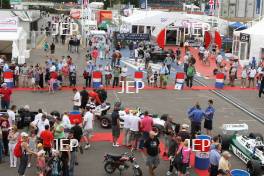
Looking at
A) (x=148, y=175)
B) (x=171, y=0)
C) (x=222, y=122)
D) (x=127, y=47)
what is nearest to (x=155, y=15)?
(x=127, y=47)

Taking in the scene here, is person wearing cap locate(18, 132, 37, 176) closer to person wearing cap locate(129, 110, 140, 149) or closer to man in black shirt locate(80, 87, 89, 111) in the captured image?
person wearing cap locate(129, 110, 140, 149)

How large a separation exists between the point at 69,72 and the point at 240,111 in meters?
9.29

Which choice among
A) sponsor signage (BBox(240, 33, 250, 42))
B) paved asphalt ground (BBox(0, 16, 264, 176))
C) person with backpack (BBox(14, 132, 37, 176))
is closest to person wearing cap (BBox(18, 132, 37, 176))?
person with backpack (BBox(14, 132, 37, 176))

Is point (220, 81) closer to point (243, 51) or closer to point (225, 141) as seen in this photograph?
point (225, 141)

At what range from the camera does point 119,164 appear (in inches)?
521

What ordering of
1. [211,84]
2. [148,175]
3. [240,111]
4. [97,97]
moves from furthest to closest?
[211,84]
[240,111]
[97,97]
[148,175]

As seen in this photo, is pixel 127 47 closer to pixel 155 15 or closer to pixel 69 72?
pixel 155 15

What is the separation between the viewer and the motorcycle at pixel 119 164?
13062mm

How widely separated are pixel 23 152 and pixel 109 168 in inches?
96.1

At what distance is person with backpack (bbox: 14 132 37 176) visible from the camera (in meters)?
12.6

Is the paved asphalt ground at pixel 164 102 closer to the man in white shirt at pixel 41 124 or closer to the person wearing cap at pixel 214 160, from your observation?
the man in white shirt at pixel 41 124

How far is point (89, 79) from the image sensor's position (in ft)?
84.2

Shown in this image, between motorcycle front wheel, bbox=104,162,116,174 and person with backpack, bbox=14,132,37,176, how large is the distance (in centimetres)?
204

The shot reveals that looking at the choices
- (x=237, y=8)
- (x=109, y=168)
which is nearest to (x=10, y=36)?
(x=109, y=168)
